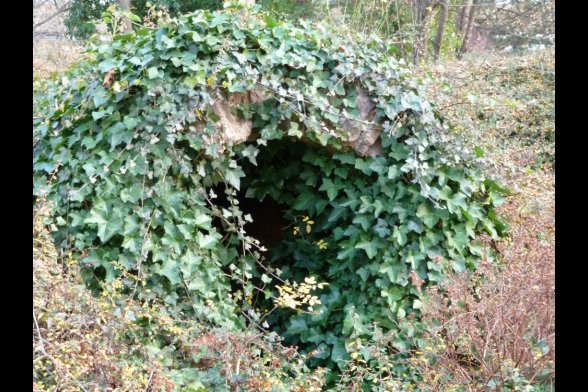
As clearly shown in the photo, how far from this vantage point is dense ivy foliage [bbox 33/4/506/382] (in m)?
3.64

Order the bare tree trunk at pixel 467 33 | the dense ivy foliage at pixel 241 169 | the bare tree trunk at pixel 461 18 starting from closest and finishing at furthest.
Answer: the dense ivy foliage at pixel 241 169 → the bare tree trunk at pixel 467 33 → the bare tree trunk at pixel 461 18

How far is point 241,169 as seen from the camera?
161 inches

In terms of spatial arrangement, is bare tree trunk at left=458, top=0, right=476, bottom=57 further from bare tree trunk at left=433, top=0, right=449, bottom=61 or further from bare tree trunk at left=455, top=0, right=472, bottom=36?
bare tree trunk at left=433, top=0, right=449, bottom=61

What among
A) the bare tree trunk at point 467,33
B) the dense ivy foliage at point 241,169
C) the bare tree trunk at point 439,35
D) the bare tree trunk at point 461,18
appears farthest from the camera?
the bare tree trunk at point 461,18

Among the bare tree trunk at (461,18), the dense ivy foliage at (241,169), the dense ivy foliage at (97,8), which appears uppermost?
the dense ivy foliage at (97,8)

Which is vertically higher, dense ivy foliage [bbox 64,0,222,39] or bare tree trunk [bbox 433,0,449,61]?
dense ivy foliage [bbox 64,0,222,39]

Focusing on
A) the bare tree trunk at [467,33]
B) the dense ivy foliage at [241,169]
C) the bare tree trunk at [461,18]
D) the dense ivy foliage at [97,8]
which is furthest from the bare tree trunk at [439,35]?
the dense ivy foliage at [241,169]

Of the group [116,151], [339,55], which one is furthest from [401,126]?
[116,151]

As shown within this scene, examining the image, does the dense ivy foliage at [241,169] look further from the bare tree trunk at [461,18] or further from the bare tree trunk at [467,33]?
the bare tree trunk at [461,18]

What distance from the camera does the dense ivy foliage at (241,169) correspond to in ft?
12.0

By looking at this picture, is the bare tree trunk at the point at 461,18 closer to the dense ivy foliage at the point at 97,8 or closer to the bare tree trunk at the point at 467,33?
the bare tree trunk at the point at 467,33

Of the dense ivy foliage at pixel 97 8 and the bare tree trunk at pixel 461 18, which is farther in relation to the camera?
the bare tree trunk at pixel 461 18

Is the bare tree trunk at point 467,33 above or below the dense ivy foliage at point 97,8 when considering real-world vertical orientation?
below

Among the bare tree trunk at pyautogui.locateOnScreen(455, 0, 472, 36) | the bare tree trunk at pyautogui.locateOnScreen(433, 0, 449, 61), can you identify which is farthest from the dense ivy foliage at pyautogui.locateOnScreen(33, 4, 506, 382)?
the bare tree trunk at pyautogui.locateOnScreen(455, 0, 472, 36)
